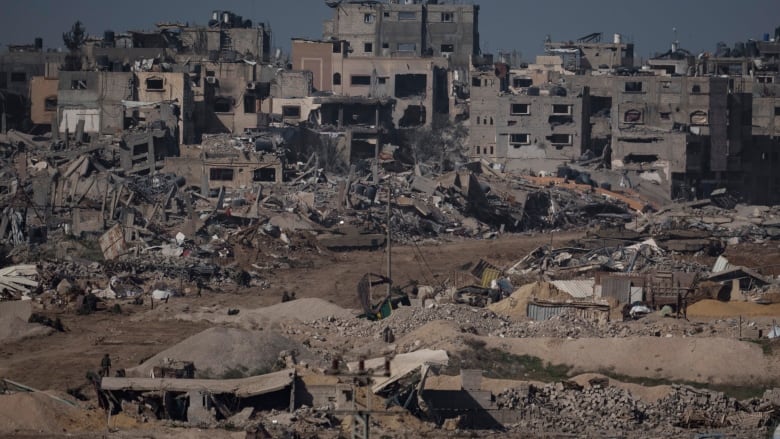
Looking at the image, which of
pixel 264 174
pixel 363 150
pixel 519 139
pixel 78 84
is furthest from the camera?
pixel 519 139

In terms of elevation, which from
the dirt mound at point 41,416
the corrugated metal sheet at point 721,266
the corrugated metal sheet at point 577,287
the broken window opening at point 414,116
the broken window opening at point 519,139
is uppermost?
the broken window opening at point 414,116

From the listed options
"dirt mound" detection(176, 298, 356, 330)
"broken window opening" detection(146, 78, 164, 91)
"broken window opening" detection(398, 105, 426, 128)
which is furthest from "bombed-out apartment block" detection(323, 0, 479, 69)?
"dirt mound" detection(176, 298, 356, 330)

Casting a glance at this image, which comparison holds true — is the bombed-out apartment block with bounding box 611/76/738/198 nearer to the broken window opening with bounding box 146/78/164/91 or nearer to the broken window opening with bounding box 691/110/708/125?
the broken window opening with bounding box 691/110/708/125

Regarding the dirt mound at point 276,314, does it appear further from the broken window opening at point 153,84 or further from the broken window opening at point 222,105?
the broken window opening at point 222,105

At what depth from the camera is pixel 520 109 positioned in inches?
2389

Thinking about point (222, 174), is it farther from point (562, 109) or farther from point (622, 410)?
point (622, 410)

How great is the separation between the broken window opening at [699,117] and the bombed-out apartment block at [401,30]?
47.8 ft

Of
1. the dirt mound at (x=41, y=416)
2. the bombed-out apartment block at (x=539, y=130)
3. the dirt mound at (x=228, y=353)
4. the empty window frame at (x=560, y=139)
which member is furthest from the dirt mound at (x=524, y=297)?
the empty window frame at (x=560, y=139)

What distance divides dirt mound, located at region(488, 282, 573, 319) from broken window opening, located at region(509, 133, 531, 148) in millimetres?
27860

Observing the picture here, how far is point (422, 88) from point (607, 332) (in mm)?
39693

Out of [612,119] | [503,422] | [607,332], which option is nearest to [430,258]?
[607,332]

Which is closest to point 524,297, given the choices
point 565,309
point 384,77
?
point 565,309

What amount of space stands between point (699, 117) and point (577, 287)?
3107 centimetres

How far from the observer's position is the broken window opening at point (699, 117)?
62906mm
